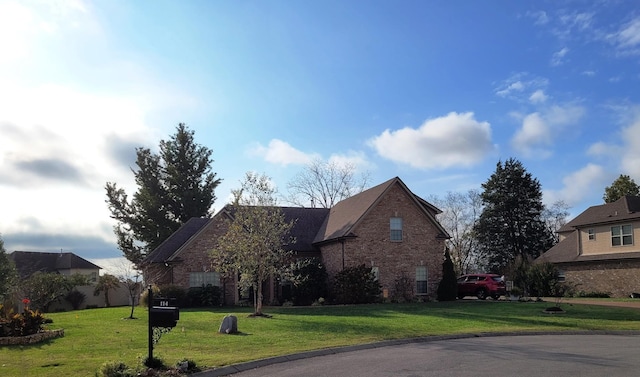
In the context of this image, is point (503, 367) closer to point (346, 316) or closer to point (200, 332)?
point (200, 332)

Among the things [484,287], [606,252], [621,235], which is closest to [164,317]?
[484,287]

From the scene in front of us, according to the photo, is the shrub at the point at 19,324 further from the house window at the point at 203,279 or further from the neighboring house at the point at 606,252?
the neighboring house at the point at 606,252

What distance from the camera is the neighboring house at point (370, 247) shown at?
107 ft

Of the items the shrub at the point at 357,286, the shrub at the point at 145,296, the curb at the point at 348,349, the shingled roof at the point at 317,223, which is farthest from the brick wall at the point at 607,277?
the shrub at the point at 145,296

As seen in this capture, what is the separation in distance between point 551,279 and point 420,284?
1291cm

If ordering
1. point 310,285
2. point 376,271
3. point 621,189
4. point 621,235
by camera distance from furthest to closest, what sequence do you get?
point 621,189, point 621,235, point 310,285, point 376,271

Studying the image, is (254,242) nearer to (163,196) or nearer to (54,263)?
(163,196)

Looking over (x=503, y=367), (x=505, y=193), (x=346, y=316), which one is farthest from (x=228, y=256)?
(x=505, y=193)

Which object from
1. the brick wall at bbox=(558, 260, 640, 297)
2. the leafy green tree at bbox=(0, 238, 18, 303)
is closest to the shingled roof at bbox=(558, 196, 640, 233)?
the brick wall at bbox=(558, 260, 640, 297)

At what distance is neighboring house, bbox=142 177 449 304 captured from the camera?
32.7 metres

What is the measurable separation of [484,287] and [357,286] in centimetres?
958

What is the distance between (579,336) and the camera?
55.9ft

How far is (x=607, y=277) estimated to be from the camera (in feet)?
125

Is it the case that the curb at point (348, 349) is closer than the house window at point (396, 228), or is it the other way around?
the curb at point (348, 349)
